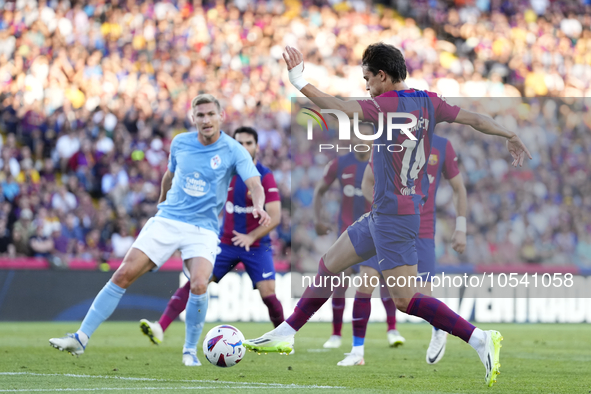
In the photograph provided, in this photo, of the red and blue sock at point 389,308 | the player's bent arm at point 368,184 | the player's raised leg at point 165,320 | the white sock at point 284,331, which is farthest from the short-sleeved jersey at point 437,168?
the white sock at point 284,331

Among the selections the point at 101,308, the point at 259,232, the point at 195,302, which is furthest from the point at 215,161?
the point at 101,308

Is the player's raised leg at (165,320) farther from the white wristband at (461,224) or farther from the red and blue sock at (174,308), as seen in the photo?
the white wristband at (461,224)

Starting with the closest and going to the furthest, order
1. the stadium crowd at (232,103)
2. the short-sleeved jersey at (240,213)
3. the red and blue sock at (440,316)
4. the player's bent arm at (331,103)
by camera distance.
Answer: the player's bent arm at (331,103) < the red and blue sock at (440,316) < the short-sleeved jersey at (240,213) < the stadium crowd at (232,103)

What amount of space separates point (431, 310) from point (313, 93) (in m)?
1.76

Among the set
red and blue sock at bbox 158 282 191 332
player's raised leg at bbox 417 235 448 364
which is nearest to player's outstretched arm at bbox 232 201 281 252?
red and blue sock at bbox 158 282 191 332

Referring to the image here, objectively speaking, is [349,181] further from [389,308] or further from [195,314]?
[195,314]

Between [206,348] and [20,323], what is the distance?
8.38 m

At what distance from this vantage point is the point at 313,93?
5613mm

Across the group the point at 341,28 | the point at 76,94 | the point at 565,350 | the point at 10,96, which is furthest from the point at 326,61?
the point at 565,350

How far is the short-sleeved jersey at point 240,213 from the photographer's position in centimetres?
936

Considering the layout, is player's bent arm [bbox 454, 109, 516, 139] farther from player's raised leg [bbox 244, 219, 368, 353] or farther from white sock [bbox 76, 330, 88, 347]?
white sock [bbox 76, 330, 88, 347]

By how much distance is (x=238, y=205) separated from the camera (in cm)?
948

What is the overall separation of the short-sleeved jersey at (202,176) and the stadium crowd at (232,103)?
7.83 metres

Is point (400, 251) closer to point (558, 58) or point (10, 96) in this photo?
point (10, 96)
